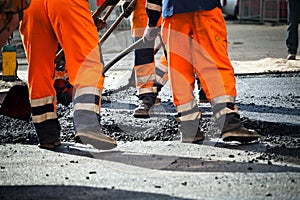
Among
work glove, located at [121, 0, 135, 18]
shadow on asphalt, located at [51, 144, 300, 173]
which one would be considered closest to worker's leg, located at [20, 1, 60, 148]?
shadow on asphalt, located at [51, 144, 300, 173]

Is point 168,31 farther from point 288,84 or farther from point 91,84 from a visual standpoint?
point 288,84

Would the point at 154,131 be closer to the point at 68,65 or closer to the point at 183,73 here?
the point at 183,73

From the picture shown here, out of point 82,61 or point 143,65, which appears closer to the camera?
point 82,61

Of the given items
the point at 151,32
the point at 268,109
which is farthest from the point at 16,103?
the point at 268,109

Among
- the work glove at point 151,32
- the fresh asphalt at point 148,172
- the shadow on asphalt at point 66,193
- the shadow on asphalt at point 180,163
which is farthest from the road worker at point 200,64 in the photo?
the shadow on asphalt at point 66,193

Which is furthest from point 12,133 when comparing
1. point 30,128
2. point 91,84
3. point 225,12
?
point 225,12

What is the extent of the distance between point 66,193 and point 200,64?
171cm

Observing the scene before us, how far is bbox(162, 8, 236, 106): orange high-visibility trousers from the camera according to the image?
5.27m

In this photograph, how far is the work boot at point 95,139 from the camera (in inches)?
201

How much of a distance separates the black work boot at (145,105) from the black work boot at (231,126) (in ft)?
4.37

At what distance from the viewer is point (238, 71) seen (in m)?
9.43

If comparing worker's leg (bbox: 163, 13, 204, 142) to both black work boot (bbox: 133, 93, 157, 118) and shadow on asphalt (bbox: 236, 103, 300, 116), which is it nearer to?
black work boot (bbox: 133, 93, 157, 118)

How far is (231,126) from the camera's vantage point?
5.21 m

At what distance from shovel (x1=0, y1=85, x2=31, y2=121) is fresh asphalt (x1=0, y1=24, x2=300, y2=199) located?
0.77 feet
